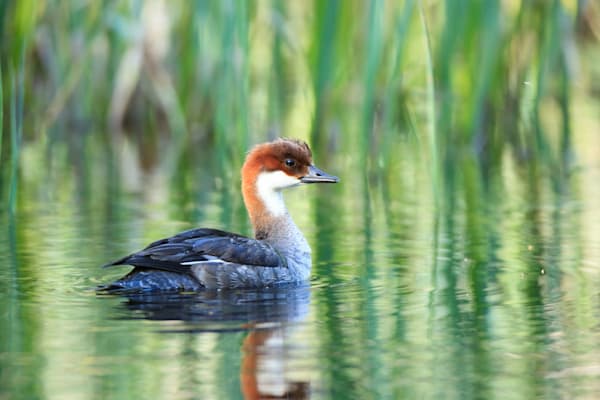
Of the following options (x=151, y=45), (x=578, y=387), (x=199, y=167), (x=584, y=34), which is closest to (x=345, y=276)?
(x=578, y=387)

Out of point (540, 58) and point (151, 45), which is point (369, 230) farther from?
point (151, 45)

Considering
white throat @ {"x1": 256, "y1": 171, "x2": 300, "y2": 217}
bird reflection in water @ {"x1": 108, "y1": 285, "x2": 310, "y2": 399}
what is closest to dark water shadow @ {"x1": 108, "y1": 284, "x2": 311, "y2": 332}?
bird reflection in water @ {"x1": 108, "y1": 285, "x2": 310, "y2": 399}

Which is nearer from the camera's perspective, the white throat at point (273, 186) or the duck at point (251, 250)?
the duck at point (251, 250)

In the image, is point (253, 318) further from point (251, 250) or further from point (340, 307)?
point (251, 250)

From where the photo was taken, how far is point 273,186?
8969 millimetres

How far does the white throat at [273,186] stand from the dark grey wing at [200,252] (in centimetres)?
48

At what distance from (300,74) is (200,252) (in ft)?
29.4

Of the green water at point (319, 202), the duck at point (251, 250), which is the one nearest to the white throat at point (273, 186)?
the duck at point (251, 250)

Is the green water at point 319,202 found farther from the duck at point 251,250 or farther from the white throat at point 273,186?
the white throat at point 273,186

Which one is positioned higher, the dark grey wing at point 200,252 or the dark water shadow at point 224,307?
the dark grey wing at point 200,252

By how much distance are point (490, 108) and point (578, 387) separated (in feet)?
27.8

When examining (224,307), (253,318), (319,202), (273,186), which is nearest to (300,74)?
(319,202)

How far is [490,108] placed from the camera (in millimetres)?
13758

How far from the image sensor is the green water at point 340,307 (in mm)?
5664
